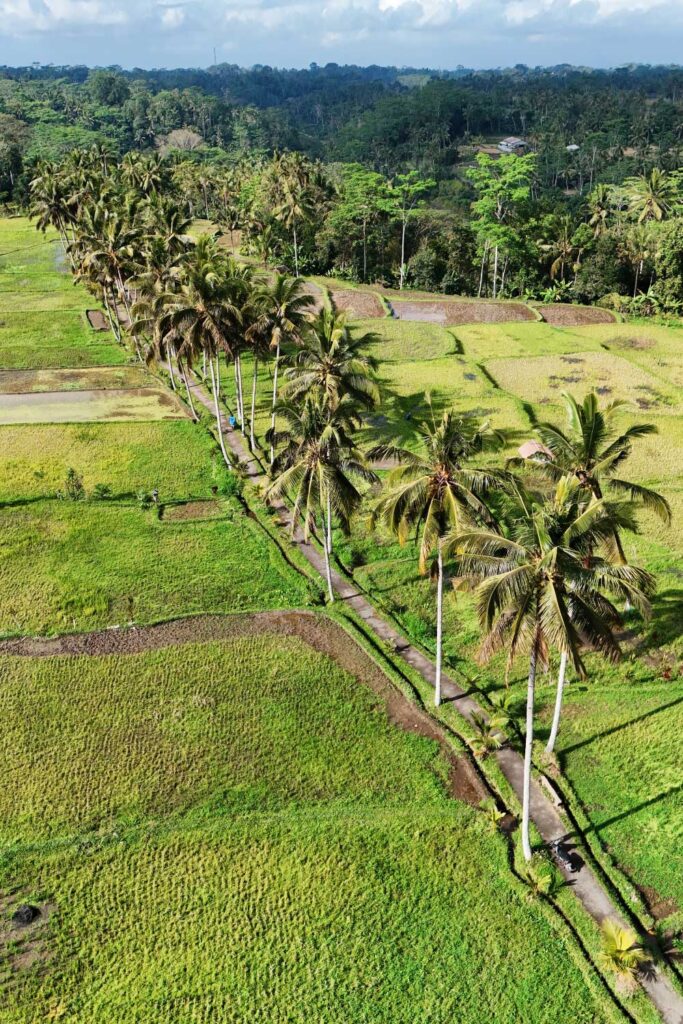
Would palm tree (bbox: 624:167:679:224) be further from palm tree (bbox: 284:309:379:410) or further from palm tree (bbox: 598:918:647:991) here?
palm tree (bbox: 598:918:647:991)

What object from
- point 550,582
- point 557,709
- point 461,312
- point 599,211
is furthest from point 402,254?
point 550,582

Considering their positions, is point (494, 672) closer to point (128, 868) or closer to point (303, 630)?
point (303, 630)

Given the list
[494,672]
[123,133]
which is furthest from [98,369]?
[123,133]

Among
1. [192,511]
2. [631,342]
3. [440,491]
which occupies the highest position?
[440,491]

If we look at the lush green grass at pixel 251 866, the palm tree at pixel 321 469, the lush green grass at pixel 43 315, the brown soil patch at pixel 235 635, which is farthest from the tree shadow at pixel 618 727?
the lush green grass at pixel 43 315

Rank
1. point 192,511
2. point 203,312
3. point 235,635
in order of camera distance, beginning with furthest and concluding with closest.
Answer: point 192,511 → point 203,312 → point 235,635

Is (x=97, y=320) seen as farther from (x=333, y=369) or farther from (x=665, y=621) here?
(x=665, y=621)
